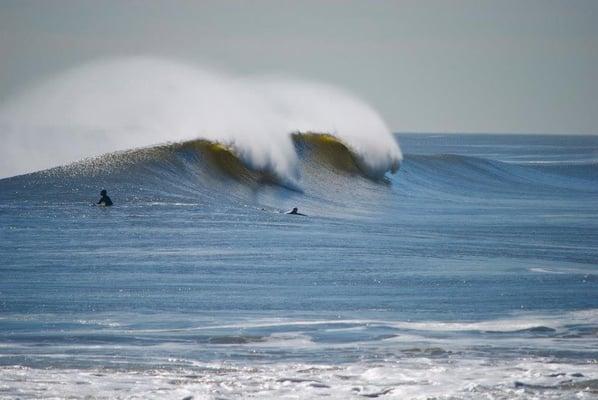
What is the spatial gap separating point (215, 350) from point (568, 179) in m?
33.6

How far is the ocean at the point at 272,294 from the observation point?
9016 millimetres

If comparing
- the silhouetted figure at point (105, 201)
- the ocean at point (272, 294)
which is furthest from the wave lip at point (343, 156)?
the silhouetted figure at point (105, 201)

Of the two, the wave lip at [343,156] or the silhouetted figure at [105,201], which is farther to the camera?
the wave lip at [343,156]

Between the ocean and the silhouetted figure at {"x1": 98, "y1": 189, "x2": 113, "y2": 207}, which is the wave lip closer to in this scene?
the ocean

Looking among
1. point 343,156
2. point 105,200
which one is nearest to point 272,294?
point 105,200

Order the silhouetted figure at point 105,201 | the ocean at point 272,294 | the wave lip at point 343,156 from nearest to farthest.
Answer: the ocean at point 272,294, the silhouetted figure at point 105,201, the wave lip at point 343,156

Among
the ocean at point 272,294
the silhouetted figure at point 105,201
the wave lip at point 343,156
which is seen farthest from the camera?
the wave lip at point 343,156

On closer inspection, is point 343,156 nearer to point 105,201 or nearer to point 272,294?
point 105,201

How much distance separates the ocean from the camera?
9016 mm

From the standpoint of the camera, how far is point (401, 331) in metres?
10.8

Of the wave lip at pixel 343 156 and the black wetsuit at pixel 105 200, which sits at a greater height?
the wave lip at pixel 343 156

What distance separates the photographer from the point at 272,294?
12781mm

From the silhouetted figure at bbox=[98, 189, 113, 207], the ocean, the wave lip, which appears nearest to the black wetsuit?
the silhouetted figure at bbox=[98, 189, 113, 207]

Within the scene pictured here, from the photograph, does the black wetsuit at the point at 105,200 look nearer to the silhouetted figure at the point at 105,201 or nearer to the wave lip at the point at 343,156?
the silhouetted figure at the point at 105,201
